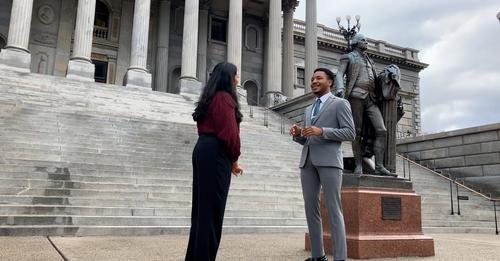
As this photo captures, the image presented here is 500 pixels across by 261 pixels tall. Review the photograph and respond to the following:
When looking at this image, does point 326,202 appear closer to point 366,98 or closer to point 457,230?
point 366,98

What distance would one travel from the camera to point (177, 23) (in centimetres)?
3350

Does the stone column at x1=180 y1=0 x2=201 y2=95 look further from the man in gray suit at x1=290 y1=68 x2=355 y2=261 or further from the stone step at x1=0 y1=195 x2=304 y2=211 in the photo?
the man in gray suit at x1=290 y1=68 x2=355 y2=261

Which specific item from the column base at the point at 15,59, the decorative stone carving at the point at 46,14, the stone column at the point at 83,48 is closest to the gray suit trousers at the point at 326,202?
the stone column at the point at 83,48

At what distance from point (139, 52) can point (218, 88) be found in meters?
21.7

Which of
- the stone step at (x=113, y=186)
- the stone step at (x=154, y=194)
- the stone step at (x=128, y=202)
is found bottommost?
the stone step at (x=128, y=202)

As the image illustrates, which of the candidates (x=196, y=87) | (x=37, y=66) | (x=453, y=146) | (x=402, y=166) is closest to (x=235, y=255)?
(x=402, y=166)

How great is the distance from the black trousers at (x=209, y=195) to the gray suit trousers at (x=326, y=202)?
1228 mm

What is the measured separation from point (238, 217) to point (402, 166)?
9.75 m

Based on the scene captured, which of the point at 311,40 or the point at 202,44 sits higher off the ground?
the point at 202,44

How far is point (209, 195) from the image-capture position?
353 cm

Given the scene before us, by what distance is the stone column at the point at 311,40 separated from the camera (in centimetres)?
3147

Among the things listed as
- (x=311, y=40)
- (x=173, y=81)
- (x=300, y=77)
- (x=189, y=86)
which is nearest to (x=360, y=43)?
(x=189, y=86)

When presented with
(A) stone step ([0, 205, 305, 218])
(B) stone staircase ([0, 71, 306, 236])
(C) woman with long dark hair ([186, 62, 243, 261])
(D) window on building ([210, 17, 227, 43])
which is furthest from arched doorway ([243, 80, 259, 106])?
(C) woman with long dark hair ([186, 62, 243, 261])

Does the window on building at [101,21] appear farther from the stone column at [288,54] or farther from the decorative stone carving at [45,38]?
the stone column at [288,54]
